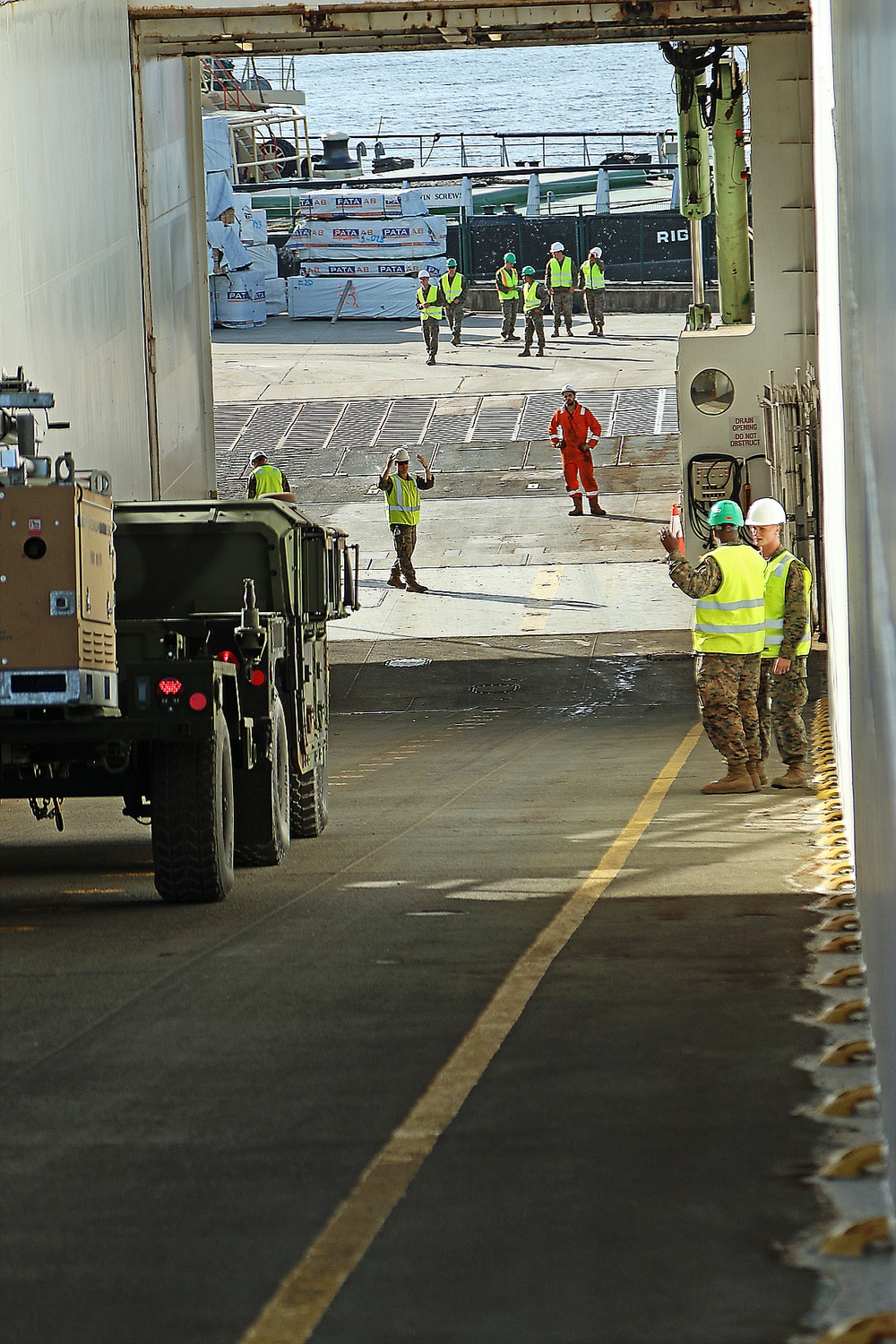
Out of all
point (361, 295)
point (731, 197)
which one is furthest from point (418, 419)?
point (361, 295)

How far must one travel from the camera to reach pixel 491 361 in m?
40.8

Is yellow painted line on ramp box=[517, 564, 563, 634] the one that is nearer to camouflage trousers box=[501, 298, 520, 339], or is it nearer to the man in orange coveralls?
the man in orange coveralls

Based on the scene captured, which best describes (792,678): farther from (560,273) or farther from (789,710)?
(560,273)

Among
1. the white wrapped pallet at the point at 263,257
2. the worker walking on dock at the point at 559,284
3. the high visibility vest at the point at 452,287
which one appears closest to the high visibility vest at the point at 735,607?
the high visibility vest at the point at 452,287

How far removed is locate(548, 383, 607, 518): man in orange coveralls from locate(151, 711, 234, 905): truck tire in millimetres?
19090

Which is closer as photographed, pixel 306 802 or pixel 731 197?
pixel 306 802

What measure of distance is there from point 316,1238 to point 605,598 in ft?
68.0

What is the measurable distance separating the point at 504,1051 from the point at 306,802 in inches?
230

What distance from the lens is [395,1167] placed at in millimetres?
4785

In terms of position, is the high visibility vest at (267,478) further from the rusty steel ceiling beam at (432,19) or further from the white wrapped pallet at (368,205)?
the white wrapped pallet at (368,205)

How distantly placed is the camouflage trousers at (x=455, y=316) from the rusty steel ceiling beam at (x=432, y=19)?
21848 millimetres

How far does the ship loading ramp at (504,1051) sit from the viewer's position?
3.98m

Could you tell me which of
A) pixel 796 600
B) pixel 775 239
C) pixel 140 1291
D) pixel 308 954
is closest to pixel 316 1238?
pixel 140 1291

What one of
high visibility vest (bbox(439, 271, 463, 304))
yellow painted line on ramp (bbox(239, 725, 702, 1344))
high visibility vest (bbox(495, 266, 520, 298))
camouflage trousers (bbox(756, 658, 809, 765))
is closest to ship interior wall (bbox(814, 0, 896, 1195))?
yellow painted line on ramp (bbox(239, 725, 702, 1344))
